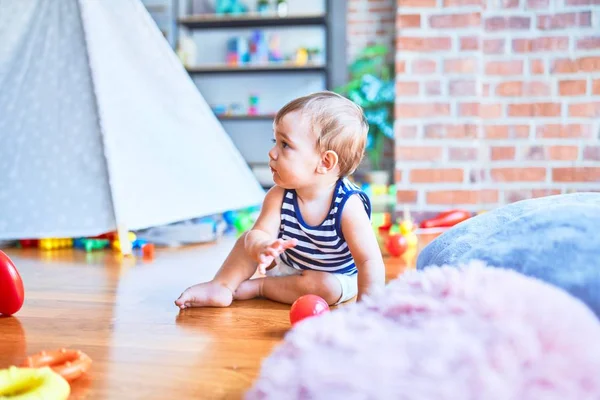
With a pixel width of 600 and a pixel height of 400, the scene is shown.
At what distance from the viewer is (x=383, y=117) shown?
379 centimetres

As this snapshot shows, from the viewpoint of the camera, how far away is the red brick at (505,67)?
2.63 metres

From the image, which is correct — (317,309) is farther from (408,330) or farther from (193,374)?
(408,330)

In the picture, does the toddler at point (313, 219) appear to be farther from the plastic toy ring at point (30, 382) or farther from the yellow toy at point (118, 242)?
the yellow toy at point (118, 242)

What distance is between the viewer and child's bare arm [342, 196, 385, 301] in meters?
1.08

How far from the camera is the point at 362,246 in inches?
43.4

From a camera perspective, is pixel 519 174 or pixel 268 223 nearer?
pixel 268 223

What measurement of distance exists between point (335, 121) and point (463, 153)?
4.97ft

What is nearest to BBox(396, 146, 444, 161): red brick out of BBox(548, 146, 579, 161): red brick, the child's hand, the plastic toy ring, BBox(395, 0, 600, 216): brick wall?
BBox(395, 0, 600, 216): brick wall

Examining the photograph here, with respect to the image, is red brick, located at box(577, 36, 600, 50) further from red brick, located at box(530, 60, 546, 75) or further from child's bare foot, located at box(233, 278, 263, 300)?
child's bare foot, located at box(233, 278, 263, 300)

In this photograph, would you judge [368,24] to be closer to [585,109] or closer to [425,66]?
[425,66]

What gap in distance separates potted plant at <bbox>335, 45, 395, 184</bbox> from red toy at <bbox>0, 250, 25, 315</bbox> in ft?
9.51

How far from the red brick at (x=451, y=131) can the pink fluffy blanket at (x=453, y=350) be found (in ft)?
6.26

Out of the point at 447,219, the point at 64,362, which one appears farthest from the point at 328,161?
the point at 447,219

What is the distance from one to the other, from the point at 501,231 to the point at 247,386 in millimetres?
449
